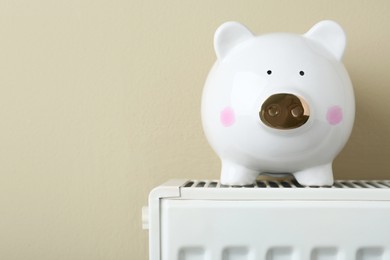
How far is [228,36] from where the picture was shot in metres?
0.64

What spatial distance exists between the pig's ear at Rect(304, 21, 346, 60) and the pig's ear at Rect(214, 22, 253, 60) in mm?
98

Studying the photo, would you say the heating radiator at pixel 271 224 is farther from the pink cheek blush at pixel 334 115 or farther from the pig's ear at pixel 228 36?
the pig's ear at pixel 228 36

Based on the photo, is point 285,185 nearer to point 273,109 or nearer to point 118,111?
point 273,109

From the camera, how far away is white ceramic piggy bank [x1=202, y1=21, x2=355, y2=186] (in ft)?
1.91

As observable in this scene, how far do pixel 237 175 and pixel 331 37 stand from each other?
246mm

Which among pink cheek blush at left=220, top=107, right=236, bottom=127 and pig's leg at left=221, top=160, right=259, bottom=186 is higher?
pink cheek blush at left=220, top=107, right=236, bottom=127

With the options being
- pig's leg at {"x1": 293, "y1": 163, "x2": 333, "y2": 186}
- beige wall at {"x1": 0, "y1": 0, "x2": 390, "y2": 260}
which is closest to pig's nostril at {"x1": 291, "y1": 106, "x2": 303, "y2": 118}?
pig's leg at {"x1": 293, "y1": 163, "x2": 333, "y2": 186}

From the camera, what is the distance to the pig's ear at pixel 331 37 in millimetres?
637

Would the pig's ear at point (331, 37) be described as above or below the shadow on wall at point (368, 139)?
above

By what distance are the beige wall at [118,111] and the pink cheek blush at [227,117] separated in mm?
251

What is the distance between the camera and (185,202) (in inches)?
22.9

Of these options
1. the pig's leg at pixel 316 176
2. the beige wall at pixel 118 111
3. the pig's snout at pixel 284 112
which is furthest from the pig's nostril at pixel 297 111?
the beige wall at pixel 118 111

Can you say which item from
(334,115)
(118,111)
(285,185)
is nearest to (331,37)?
(334,115)

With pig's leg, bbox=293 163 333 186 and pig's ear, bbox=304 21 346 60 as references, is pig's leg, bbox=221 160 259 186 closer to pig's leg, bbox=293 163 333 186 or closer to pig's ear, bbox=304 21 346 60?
pig's leg, bbox=293 163 333 186
